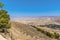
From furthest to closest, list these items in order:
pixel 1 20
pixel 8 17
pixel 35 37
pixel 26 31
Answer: pixel 26 31, pixel 35 37, pixel 8 17, pixel 1 20

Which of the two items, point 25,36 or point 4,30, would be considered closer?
point 4,30

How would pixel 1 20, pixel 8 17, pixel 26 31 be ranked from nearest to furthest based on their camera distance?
pixel 1 20 < pixel 8 17 < pixel 26 31

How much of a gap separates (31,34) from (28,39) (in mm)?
4401

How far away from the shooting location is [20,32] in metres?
58.4

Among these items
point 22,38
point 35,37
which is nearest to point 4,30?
point 22,38

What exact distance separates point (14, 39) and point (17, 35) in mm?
4986

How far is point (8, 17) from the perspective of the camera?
51.5m

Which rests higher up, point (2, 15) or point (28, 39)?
point (2, 15)

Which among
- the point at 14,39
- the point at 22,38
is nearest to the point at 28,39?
the point at 22,38

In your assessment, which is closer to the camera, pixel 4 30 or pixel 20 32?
pixel 4 30

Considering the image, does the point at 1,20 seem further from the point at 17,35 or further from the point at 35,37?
the point at 35,37

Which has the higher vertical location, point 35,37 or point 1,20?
point 1,20

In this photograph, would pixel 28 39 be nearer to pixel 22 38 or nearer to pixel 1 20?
pixel 22 38

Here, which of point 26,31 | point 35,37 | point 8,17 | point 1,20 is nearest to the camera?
point 1,20
